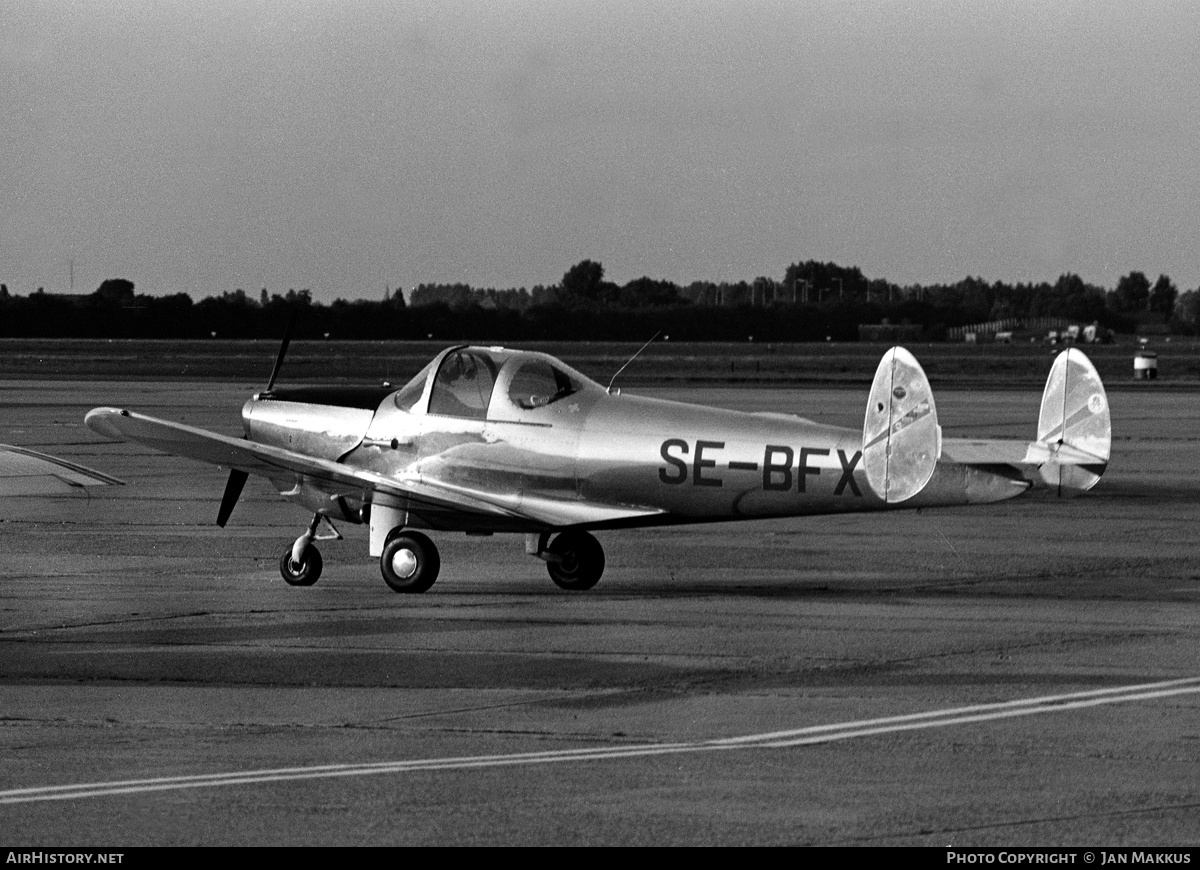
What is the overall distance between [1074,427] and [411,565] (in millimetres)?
5158

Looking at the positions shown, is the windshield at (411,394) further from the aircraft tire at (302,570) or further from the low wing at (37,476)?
the low wing at (37,476)

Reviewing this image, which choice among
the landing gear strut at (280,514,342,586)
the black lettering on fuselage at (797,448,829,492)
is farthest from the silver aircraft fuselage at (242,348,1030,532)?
the landing gear strut at (280,514,342,586)

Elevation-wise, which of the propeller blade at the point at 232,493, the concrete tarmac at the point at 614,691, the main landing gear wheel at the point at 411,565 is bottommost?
the concrete tarmac at the point at 614,691

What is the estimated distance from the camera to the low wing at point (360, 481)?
14195 millimetres

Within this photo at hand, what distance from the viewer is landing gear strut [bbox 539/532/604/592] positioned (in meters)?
14.4

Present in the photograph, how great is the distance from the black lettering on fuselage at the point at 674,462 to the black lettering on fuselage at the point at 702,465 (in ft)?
0.24

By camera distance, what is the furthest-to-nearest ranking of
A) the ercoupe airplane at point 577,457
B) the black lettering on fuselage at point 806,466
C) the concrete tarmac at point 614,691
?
the black lettering on fuselage at point 806,466 → the ercoupe airplane at point 577,457 → the concrete tarmac at point 614,691

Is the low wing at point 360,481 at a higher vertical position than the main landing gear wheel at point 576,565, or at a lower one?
higher

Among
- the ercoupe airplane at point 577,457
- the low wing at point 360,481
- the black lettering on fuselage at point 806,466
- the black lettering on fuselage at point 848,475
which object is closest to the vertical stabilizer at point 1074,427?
the ercoupe airplane at point 577,457

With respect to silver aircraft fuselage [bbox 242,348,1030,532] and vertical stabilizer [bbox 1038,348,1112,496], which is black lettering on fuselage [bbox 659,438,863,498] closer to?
silver aircraft fuselage [bbox 242,348,1030,532]

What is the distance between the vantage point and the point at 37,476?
35.4ft

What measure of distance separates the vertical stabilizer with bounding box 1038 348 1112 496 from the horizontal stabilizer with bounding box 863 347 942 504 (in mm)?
964

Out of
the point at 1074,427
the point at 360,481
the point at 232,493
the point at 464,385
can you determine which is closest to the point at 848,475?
the point at 1074,427
